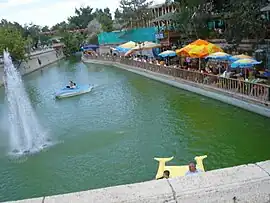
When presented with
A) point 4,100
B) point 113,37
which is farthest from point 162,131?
point 113,37

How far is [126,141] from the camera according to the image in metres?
16.7

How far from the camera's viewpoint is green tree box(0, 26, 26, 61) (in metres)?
46.1

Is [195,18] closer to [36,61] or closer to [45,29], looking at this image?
[36,61]

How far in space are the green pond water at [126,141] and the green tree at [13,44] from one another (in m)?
22.2

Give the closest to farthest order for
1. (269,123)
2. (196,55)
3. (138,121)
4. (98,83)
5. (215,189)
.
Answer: (215,189)
(269,123)
(138,121)
(196,55)
(98,83)

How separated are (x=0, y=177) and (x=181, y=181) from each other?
12726 millimetres

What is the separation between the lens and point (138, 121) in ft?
65.9

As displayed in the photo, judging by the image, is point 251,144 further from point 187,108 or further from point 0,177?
point 0,177

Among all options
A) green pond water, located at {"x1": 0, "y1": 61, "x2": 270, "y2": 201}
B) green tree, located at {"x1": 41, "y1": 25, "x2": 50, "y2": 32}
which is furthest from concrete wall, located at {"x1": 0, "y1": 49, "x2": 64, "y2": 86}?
green tree, located at {"x1": 41, "y1": 25, "x2": 50, "y2": 32}

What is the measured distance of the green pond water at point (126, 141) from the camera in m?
13.1

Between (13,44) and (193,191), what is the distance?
48.1m

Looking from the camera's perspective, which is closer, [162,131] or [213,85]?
[162,131]

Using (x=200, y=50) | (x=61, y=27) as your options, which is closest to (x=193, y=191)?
(x=200, y=50)

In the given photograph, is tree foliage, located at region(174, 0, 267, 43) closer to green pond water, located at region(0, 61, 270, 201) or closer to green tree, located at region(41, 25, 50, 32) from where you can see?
green pond water, located at region(0, 61, 270, 201)
